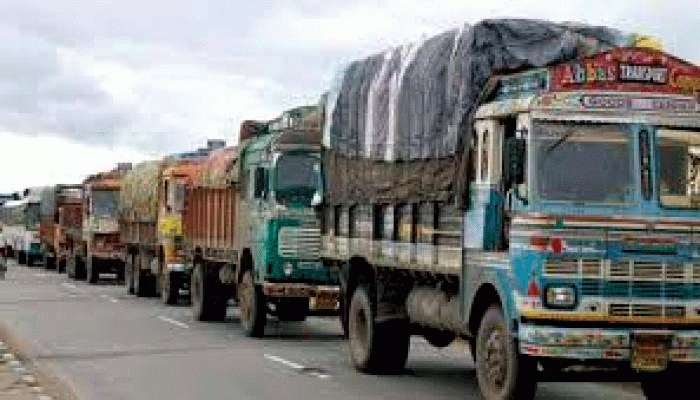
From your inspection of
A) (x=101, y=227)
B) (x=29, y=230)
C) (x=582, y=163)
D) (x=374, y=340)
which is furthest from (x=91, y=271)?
(x=582, y=163)

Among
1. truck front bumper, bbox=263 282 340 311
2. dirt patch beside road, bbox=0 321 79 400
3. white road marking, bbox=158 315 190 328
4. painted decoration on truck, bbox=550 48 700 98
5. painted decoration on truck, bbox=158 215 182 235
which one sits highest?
painted decoration on truck, bbox=550 48 700 98

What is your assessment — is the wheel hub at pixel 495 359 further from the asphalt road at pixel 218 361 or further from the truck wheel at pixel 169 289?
the truck wheel at pixel 169 289

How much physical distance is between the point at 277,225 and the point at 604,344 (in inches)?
383

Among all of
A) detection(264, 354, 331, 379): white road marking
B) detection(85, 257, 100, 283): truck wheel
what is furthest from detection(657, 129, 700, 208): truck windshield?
detection(85, 257, 100, 283): truck wheel

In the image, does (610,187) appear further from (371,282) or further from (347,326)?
(347,326)

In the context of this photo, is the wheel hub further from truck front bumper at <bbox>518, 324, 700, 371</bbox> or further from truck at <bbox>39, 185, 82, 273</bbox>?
truck at <bbox>39, 185, 82, 273</bbox>

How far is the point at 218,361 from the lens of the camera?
17875 mm

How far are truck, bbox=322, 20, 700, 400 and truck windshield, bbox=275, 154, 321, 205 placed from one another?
6.95 meters

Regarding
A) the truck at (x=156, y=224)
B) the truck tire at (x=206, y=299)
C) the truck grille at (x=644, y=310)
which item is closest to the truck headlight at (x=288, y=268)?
the truck tire at (x=206, y=299)

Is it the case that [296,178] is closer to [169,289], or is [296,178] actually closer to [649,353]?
[649,353]

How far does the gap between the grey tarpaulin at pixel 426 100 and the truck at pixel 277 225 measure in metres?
1.81

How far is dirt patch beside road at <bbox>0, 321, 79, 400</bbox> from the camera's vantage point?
14000mm

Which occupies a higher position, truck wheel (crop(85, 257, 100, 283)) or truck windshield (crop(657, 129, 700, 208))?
truck windshield (crop(657, 129, 700, 208))

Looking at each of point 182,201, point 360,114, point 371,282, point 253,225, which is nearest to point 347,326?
point 371,282
